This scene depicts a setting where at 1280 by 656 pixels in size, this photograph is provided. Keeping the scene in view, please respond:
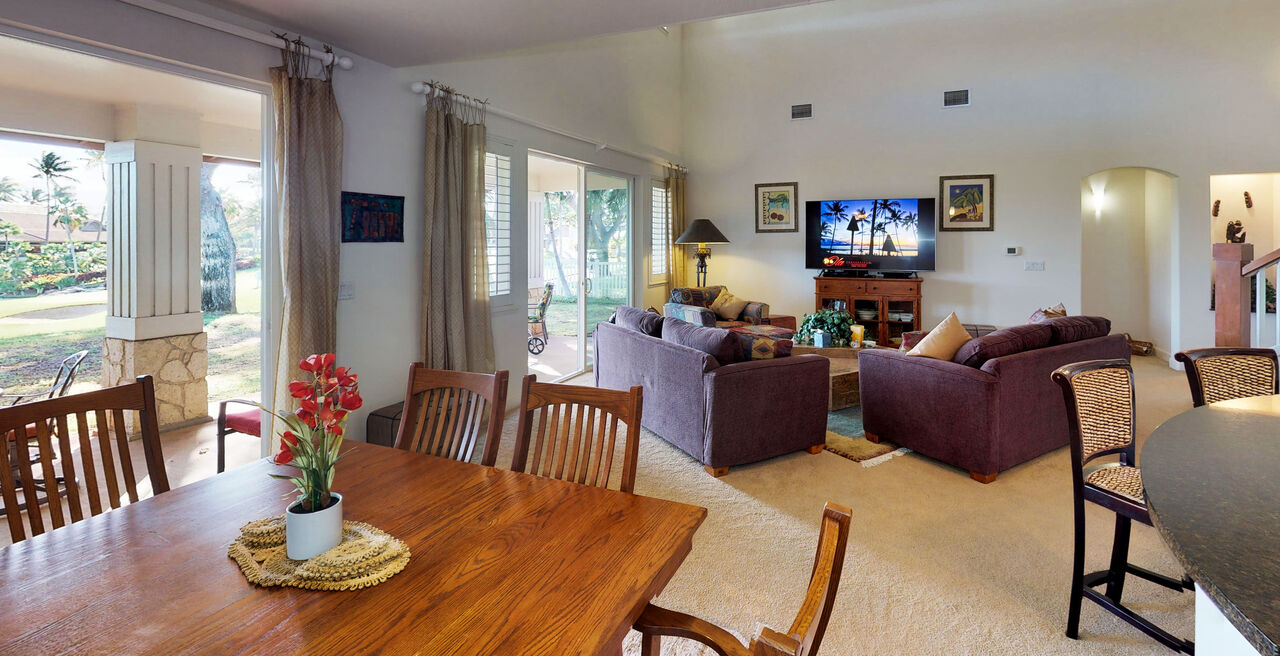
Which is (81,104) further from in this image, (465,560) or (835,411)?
(835,411)

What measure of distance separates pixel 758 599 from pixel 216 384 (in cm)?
432

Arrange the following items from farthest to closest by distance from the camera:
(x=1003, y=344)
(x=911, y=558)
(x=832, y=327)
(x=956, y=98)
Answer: (x=956, y=98)
(x=832, y=327)
(x=1003, y=344)
(x=911, y=558)

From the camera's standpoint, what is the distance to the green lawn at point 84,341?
3.39 meters

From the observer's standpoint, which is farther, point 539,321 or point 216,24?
point 539,321

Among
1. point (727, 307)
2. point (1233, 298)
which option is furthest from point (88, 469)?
point (1233, 298)

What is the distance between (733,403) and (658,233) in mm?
4350

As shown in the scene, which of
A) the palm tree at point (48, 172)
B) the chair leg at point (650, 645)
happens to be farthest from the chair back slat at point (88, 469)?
the palm tree at point (48, 172)

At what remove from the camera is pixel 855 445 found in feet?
13.1

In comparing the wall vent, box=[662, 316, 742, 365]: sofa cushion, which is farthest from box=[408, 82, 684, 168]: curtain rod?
the wall vent

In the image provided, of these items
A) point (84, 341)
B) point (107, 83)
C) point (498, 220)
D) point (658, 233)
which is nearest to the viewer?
point (107, 83)

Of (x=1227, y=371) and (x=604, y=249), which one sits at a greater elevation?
(x=604, y=249)

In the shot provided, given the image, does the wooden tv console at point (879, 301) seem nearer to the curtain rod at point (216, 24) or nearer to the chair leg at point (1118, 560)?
the chair leg at point (1118, 560)

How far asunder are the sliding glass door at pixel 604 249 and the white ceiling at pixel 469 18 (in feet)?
9.42

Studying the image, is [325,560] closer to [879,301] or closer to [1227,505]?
[1227,505]
